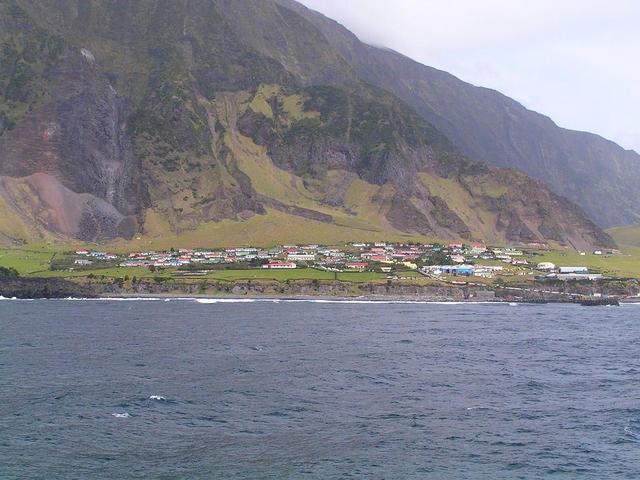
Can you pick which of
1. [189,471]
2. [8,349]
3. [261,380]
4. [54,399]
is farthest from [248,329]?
[189,471]

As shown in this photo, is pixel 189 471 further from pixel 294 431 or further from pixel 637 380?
pixel 637 380

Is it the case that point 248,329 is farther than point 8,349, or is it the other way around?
point 248,329

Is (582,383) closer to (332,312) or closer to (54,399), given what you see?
(54,399)

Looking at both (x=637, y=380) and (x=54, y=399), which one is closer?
(x=54, y=399)

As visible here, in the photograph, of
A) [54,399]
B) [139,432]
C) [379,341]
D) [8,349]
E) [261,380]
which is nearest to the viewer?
[139,432]

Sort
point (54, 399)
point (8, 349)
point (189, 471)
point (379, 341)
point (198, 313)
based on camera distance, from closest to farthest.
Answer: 1. point (189, 471)
2. point (54, 399)
3. point (8, 349)
4. point (379, 341)
5. point (198, 313)

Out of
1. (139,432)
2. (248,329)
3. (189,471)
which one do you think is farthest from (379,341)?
(189,471)
